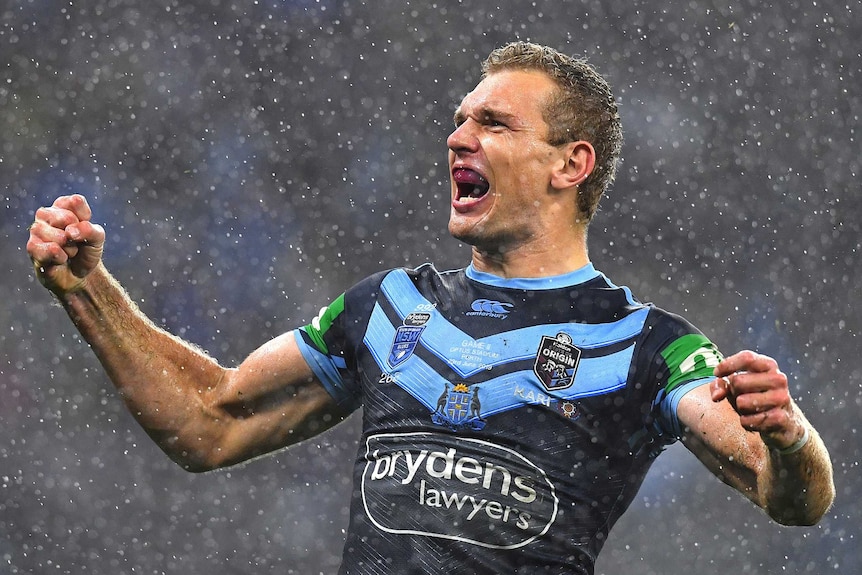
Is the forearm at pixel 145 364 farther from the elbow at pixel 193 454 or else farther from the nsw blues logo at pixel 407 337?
the nsw blues logo at pixel 407 337

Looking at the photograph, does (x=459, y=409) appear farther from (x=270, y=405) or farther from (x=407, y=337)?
(x=270, y=405)

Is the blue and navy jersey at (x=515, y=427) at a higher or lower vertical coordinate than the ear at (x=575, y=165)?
lower

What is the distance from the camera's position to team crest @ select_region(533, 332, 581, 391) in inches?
142

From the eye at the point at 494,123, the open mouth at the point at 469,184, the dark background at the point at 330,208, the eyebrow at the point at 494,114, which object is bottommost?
the dark background at the point at 330,208

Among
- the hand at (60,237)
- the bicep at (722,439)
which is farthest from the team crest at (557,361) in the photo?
the hand at (60,237)

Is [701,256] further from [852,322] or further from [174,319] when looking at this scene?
[174,319]

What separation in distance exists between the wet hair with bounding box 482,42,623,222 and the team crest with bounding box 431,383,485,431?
875 millimetres

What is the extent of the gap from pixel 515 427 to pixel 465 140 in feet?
3.31

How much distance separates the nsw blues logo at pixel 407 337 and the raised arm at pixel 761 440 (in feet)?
2.68

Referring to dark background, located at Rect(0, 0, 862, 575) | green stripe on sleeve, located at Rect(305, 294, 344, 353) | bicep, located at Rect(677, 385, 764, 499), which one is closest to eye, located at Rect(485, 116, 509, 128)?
green stripe on sleeve, located at Rect(305, 294, 344, 353)

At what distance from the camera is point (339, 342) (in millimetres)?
4043

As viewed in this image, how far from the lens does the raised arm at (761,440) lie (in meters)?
2.86

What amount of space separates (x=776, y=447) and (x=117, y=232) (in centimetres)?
644

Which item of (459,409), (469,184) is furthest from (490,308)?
(469,184)
